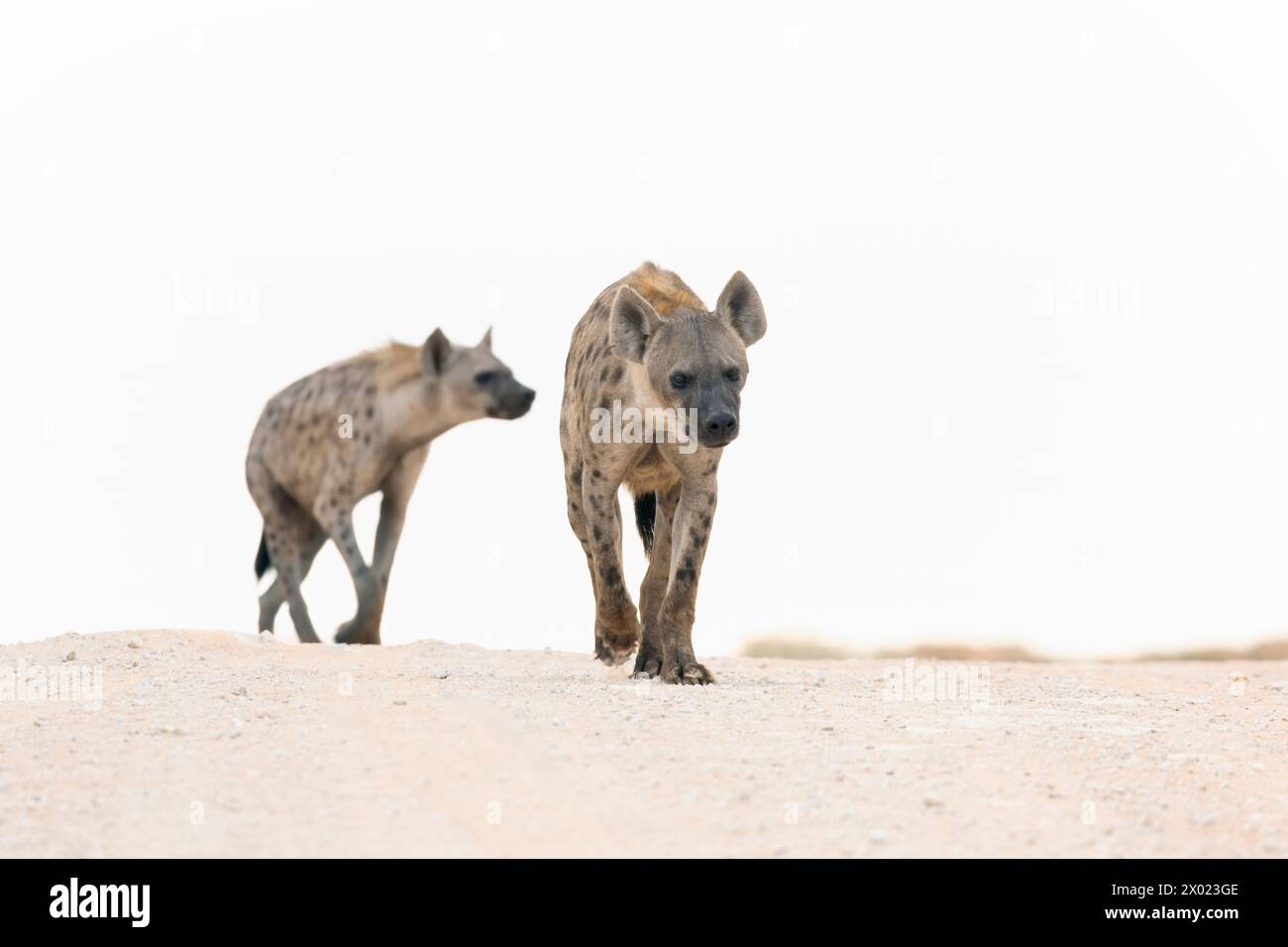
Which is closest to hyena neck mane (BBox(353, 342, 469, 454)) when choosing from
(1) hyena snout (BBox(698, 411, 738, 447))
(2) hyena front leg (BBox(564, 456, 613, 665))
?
(2) hyena front leg (BBox(564, 456, 613, 665))

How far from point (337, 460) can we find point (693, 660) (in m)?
5.55

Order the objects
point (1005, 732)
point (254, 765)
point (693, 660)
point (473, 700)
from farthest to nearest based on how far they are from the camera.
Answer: point (693, 660), point (473, 700), point (1005, 732), point (254, 765)

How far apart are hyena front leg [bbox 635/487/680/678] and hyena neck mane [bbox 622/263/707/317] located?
89 centimetres

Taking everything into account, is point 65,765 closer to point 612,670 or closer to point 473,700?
point 473,700

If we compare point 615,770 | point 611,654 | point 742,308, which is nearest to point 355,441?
point 611,654

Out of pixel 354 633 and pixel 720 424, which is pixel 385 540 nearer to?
pixel 354 633

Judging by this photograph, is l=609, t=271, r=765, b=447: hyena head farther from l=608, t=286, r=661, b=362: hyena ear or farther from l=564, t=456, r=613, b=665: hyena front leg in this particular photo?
l=564, t=456, r=613, b=665: hyena front leg

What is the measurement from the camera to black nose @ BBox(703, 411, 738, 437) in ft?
23.9

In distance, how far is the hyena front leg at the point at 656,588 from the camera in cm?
780

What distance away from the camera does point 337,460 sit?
12.6 meters

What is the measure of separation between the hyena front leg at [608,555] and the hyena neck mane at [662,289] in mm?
858

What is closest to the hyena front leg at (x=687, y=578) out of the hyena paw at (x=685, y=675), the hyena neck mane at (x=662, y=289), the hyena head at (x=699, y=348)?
the hyena paw at (x=685, y=675)

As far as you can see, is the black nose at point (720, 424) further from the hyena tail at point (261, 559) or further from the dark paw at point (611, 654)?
the hyena tail at point (261, 559)
